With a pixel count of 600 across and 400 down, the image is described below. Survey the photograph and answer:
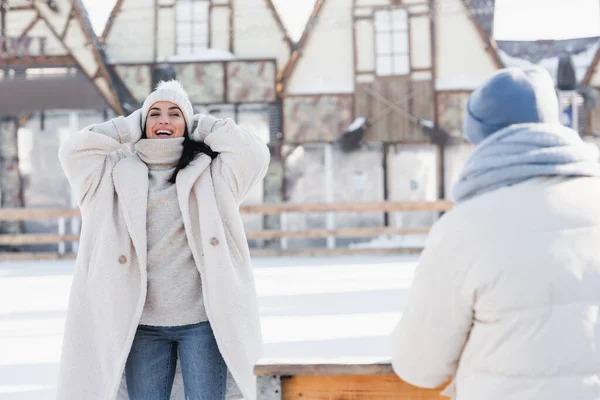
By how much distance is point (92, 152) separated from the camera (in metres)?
2.58

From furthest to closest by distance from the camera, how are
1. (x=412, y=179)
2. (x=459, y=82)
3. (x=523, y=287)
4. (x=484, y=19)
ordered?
(x=484, y=19)
(x=459, y=82)
(x=412, y=179)
(x=523, y=287)

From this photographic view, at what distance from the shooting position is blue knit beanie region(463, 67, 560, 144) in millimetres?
1403

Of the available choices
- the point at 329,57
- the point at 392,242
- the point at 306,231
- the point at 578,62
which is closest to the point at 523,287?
the point at 306,231

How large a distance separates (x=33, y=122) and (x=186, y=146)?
1404cm

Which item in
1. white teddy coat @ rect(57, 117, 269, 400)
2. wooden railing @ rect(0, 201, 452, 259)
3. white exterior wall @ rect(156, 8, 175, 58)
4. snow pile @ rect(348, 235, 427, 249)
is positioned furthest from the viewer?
white exterior wall @ rect(156, 8, 175, 58)

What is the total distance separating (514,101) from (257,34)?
588 inches

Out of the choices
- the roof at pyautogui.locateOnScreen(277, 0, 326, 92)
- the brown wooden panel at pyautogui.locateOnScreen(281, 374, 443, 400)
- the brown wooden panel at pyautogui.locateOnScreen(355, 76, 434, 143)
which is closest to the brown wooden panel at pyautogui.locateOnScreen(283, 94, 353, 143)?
the brown wooden panel at pyautogui.locateOnScreen(355, 76, 434, 143)

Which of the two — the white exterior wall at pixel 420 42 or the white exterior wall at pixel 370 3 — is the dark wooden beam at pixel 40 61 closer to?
the white exterior wall at pixel 370 3

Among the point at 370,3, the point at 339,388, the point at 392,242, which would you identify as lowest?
the point at 392,242

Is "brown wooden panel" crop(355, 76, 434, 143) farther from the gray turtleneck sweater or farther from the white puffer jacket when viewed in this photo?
the white puffer jacket

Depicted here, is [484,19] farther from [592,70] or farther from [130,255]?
[130,255]

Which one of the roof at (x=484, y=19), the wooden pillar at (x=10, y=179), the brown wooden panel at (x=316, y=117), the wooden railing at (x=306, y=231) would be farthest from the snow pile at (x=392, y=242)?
the wooden pillar at (x=10, y=179)

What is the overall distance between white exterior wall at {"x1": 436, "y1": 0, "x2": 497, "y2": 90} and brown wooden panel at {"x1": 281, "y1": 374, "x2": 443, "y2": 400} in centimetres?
1426

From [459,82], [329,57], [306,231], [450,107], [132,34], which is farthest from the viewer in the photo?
[132,34]
